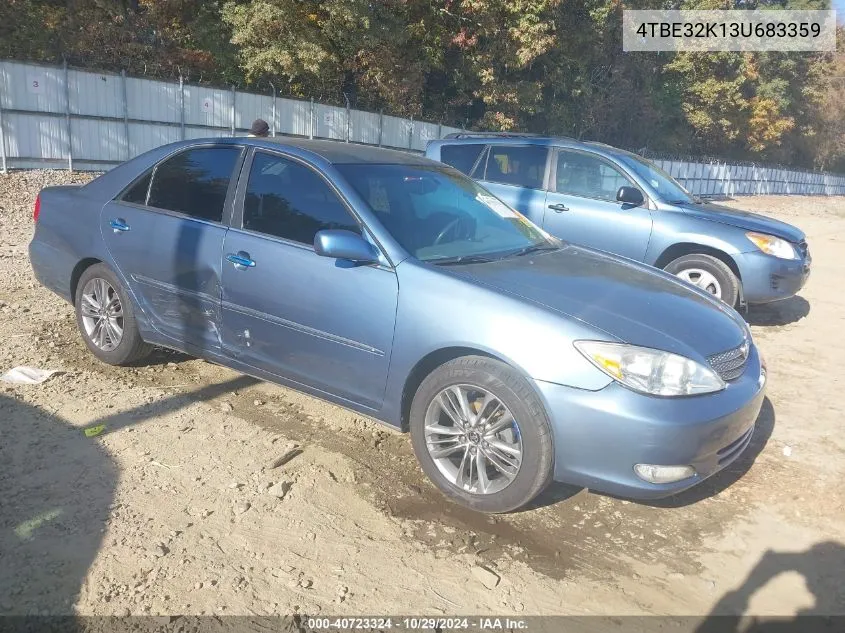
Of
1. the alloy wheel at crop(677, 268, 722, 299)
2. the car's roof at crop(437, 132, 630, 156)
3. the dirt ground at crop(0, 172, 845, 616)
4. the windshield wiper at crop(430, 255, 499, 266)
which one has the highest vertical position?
the car's roof at crop(437, 132, 630, 156)

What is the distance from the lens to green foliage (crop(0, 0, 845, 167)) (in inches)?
811

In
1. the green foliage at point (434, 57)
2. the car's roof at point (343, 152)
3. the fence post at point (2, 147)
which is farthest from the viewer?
the green foliage at point (434, 57)

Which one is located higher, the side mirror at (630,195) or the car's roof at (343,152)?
the car's roof at (343,152)

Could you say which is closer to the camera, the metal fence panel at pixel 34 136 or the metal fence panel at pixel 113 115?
the metal fence panel at pixel 34 136

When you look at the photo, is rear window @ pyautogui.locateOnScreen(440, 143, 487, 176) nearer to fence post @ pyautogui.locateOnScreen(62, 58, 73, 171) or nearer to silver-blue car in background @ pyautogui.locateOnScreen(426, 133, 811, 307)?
silver-blue car in background @ pyautogui.locateOnScreen(426, 133, 811, 307)

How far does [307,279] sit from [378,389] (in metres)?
0.72

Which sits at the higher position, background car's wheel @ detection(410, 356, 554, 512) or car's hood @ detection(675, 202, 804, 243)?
car's hood @ detection(675, 202, 804, 243)

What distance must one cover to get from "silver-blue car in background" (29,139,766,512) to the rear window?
12.5 feet

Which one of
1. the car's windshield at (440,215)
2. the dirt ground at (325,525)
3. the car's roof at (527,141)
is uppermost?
the car's roof at (527,141)

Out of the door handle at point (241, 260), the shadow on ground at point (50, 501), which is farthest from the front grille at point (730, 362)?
the shadow on ground at point (50, 501)

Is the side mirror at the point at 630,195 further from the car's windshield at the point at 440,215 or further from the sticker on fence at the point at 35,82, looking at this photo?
the sticker on fence at the point at 35,82

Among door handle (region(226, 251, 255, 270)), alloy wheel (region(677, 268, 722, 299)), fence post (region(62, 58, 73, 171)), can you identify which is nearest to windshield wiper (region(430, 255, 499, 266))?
door handle (region(226, 251, 255, 270))

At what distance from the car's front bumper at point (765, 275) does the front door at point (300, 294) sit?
4790mm

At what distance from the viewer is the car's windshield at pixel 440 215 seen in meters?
3.81
